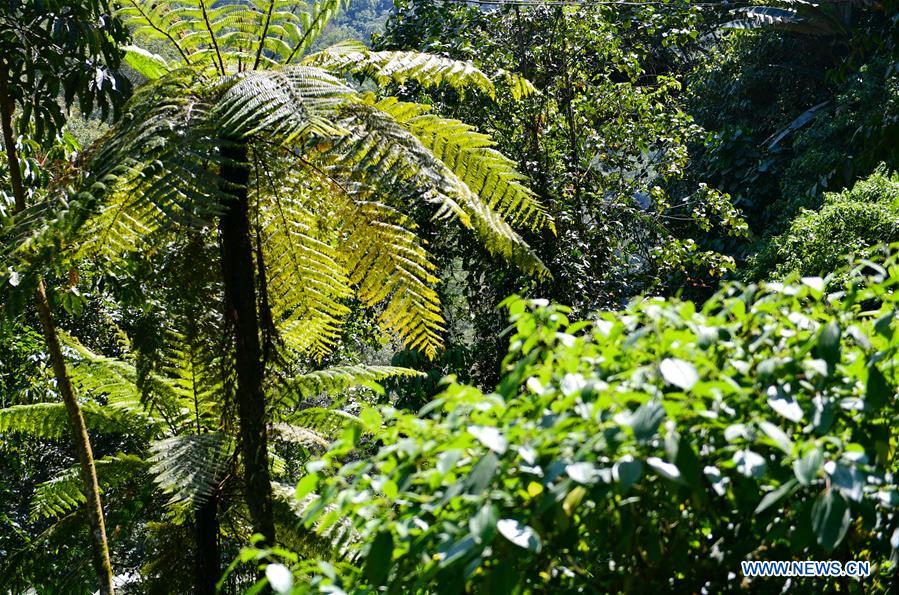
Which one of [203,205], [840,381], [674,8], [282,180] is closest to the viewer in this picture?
[840,381]

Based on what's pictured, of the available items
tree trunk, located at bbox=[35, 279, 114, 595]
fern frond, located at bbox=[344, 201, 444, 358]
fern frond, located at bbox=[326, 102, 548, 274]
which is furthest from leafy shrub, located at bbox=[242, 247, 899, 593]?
tree trunk, located at bbox=[35, 279, 114, 595]

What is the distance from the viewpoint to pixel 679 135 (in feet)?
27.2

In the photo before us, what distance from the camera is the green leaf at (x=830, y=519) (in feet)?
3.60

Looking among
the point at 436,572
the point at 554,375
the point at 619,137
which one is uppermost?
the point at 554,375

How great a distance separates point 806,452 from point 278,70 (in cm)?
263

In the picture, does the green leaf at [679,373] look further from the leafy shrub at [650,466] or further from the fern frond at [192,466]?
the fern frond at [192,466]

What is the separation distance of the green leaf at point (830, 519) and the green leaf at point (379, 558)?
569mm

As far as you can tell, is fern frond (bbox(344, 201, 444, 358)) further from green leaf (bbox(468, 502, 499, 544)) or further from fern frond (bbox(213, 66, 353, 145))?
green leaf (bbox(468, 502, 499, 544))

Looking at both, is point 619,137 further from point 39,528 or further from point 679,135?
point 39,528

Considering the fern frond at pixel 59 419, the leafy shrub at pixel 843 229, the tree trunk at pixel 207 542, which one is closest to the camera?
the tree trunk at pixel 207 542

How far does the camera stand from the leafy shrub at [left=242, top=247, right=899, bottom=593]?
1.15m

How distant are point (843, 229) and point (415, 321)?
5370 millimetres

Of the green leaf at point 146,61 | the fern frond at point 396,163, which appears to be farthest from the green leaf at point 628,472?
the green leaf at point 146,61

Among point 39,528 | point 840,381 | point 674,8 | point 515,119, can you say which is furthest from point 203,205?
point 39,528
